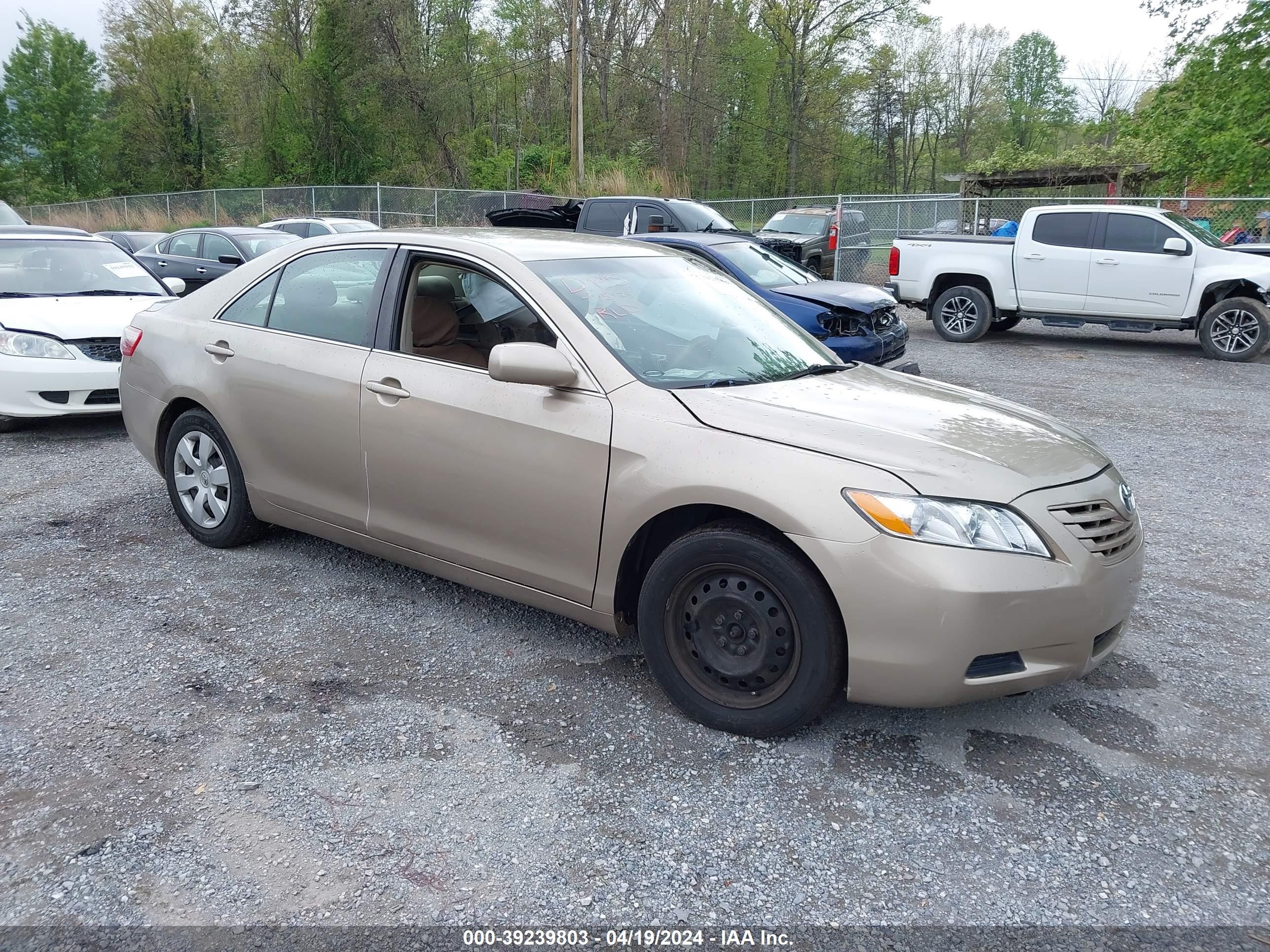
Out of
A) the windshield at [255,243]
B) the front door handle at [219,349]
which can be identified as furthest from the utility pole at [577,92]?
the front door handle at [219,349]

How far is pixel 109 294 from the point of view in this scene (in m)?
8.37

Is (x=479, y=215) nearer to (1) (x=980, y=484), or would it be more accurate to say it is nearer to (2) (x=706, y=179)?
(2) (x=706, y=179)

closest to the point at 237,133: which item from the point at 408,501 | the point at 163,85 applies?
the point at 163,85

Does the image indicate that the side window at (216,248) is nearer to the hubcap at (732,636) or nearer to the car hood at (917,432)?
the car hood at (917,432)

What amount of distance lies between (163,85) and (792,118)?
112 ft

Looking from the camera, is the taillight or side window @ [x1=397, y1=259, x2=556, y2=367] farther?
the taillight

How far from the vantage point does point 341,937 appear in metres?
2.42

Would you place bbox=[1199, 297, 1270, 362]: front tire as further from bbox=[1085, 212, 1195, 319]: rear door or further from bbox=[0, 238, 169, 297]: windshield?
bbox=[0, 238, 169, 297]: windshield

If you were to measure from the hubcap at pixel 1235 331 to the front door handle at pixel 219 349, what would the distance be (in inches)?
483

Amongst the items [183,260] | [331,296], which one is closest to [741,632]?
[331,296]

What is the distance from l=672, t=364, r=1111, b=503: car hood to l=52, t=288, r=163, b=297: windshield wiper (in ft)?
22.1

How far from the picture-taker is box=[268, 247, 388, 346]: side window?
434 cm

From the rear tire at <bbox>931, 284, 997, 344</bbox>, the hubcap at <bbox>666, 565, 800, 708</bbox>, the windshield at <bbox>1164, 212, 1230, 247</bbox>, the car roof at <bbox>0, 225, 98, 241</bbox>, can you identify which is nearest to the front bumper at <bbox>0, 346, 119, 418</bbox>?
the car roof at <bbox>0, 225, 98, 241</bbox>

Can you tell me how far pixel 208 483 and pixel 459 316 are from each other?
71.7 inches
